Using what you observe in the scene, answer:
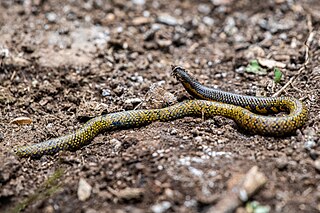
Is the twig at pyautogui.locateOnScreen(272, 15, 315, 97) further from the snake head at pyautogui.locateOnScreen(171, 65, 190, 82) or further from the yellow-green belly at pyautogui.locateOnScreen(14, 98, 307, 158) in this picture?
the snake head at pyautogui.locateOnScreen(171, 65, 190, 82)

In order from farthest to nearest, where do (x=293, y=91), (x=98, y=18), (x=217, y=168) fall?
(x=98, y=18)
(x=293, y=91)
(x=217, y=168)

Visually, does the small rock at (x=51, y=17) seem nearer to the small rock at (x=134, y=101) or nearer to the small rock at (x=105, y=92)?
the small rock at (x=105, y=92)

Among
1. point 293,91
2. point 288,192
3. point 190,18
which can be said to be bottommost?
point 288,192

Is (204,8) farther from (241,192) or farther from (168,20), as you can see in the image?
→ (241,192)

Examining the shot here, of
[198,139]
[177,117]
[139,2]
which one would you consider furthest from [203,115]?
[139,2]

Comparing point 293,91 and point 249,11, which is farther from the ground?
point 249,11

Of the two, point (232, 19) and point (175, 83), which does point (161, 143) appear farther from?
point (232, 19)

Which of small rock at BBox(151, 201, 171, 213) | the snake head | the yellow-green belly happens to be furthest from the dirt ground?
the snake head

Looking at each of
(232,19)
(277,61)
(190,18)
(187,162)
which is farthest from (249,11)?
(187,162)
